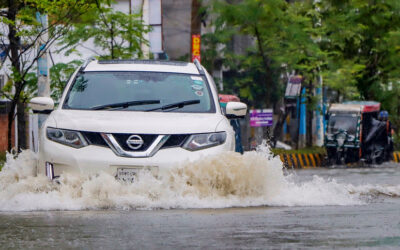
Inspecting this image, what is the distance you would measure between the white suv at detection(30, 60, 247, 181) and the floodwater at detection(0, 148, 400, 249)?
21 centimetres

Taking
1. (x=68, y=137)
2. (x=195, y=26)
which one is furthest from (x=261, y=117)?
(x=68, y=137)

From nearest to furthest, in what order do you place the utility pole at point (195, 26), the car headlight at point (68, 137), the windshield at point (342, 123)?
the car headlight at point (68, 137), the utility pole at point (195, 26), the windshield at point (342, 123)

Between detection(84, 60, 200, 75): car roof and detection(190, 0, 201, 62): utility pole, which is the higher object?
detection(84, 60, 200, 75): car roof

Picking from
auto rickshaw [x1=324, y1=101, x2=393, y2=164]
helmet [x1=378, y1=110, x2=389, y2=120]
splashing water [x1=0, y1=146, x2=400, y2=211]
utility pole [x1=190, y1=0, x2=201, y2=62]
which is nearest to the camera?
splashing water [x1=0, y1=146, x2=400, y2=211]

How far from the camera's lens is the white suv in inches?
358

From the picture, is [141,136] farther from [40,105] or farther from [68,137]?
[40,105]

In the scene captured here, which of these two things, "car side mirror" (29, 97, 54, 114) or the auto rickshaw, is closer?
"car side mirror" (29, 97, 54, 114)

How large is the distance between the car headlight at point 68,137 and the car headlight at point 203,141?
3.31ft

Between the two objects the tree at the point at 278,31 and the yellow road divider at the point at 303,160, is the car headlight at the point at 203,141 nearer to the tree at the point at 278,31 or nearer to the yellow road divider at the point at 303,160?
the yellow road divider at the point at 303,160

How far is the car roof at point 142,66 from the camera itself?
10.9 metres

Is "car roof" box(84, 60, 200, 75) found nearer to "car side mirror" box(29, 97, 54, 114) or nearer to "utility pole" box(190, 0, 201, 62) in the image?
"car side mirror" box(29, 97, 54, 114)

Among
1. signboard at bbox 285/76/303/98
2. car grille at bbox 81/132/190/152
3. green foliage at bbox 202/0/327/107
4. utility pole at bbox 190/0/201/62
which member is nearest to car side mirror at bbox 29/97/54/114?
car grille at bbox 81/132/190/152

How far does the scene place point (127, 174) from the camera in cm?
900

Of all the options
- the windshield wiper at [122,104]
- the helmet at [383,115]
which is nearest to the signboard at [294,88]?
the helmet at [383,115]
